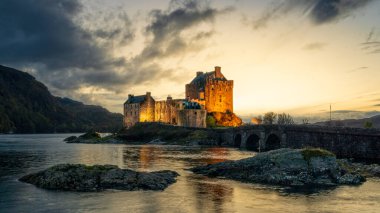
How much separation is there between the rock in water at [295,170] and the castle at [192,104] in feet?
333

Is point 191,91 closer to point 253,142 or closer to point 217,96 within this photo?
point 217,96

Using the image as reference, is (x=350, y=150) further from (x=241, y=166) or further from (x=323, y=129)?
(x=241, y=166)

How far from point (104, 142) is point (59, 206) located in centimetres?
11433

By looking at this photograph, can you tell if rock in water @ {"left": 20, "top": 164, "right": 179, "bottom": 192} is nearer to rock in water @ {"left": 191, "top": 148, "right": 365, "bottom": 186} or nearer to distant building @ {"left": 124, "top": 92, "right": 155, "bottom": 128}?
rock in water @ {"left": 191, "top": 148, "right": 365, "bottom": 186}

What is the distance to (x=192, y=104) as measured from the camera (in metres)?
148

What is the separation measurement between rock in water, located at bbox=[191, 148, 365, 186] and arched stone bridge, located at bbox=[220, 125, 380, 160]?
23.3 m

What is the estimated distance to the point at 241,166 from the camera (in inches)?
1678

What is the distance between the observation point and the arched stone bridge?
6092 centimetres

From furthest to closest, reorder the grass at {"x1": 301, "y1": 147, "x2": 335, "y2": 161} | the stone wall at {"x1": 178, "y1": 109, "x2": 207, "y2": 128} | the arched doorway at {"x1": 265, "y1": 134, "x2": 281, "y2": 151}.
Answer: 1. the stone wall at {"x1": 178, "y1": 109, "x2": 207, "y2": 128}
2. the arched doorway at {"x1": 265, "y1": 134, "x2": 281, "y2": 151}
3. the grass at {"x1": 301, "y1": 147, "x2": 335, "y2": 161}

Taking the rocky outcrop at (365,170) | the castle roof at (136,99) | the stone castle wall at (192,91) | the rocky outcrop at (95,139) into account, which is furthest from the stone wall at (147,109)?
the rocky outcrop at (365,170)

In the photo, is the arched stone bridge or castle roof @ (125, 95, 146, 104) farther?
castle roof @ (125, 95, 146, 104)

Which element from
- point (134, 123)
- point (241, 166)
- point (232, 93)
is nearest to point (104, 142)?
point (134, 123)

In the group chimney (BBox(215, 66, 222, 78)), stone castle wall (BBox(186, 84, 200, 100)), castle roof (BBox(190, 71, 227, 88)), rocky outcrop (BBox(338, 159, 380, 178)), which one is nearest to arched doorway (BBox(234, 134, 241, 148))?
castle roof (BBox(190, 71, 227, 88))

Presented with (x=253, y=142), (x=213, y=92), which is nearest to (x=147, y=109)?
(x=213, y=92)
